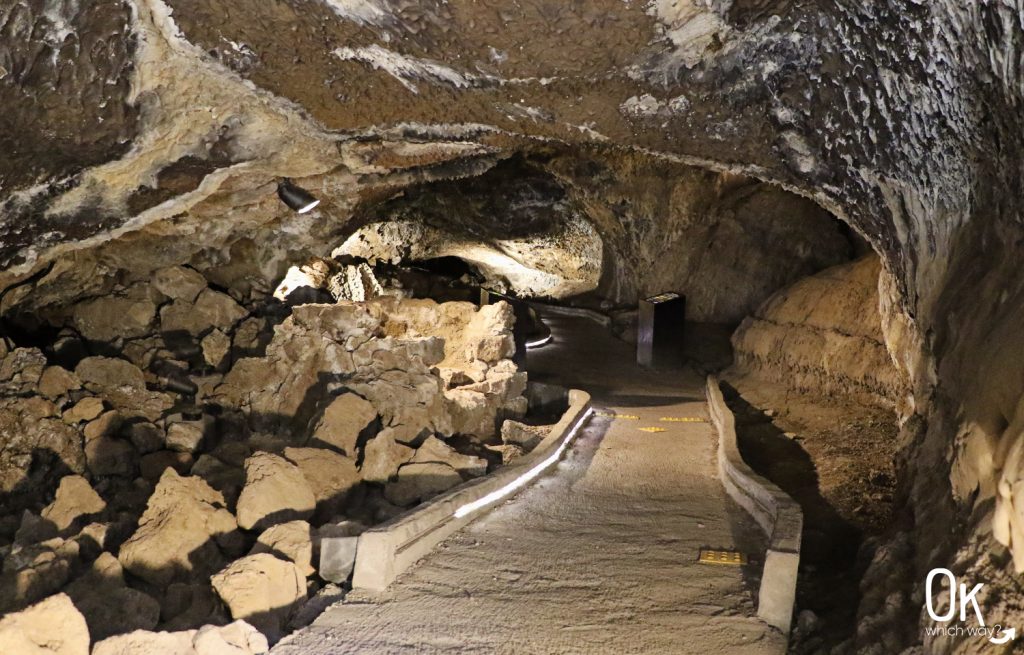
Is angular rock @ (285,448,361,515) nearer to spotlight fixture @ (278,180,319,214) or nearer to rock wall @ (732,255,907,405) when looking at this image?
spotlight fixture @ (278,180,319,214)

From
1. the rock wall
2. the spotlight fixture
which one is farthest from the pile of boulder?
the rock wall

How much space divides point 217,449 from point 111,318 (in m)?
5.46

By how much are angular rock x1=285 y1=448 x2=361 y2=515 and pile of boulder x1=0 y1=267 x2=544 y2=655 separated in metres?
0.02

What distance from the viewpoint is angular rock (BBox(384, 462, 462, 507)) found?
809 centimetres

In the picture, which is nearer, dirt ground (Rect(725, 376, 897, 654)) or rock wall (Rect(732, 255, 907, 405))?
dirt ground (Rect(725, 376, 897, 654))

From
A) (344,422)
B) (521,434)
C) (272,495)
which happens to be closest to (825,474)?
(521,434)

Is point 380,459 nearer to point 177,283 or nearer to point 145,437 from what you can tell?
point 145,437

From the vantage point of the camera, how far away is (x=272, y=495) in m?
7.20

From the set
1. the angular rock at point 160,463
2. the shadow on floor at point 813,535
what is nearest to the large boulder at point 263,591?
the shadow on floor at point 813,535

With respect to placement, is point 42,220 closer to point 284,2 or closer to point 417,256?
point 284,2

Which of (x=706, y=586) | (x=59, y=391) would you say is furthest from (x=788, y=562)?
(x=59, y=391)

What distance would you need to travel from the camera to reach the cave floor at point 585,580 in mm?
4754

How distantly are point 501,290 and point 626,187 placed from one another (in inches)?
405

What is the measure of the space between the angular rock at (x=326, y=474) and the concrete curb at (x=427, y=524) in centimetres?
175
